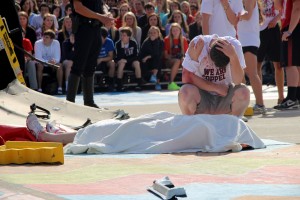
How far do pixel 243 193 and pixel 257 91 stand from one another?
6.19m

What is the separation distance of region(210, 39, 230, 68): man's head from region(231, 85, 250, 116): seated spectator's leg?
303mm

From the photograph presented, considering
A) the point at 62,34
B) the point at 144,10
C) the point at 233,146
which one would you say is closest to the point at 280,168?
the point at 233,146

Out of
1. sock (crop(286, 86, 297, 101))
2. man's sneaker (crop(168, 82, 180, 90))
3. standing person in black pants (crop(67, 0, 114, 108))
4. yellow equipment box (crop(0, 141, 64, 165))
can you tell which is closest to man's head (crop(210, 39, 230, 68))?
yellow equipment box (crop(0, 141, 64, 165))

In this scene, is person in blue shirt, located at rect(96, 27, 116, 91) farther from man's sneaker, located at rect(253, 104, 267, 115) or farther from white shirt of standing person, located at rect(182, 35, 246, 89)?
white shirt of standing person, located at rect(182, 35, 246, 89)

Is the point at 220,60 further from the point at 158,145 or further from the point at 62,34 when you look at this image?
the point at 62,34

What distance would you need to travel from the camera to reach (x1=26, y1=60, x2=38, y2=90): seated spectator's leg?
17.6m

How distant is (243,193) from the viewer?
606 centimetres

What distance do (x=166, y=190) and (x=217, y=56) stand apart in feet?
10.0

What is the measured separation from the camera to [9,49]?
35.6ft

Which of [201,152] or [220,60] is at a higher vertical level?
[220,60]

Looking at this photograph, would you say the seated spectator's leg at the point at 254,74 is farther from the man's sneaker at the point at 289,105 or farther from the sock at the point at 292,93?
the sock at the point at 292,93

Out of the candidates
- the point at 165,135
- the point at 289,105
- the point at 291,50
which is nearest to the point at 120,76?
the point at 291,50

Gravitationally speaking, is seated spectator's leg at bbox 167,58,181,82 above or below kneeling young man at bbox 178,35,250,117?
below

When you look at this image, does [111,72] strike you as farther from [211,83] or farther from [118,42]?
[211,83]
